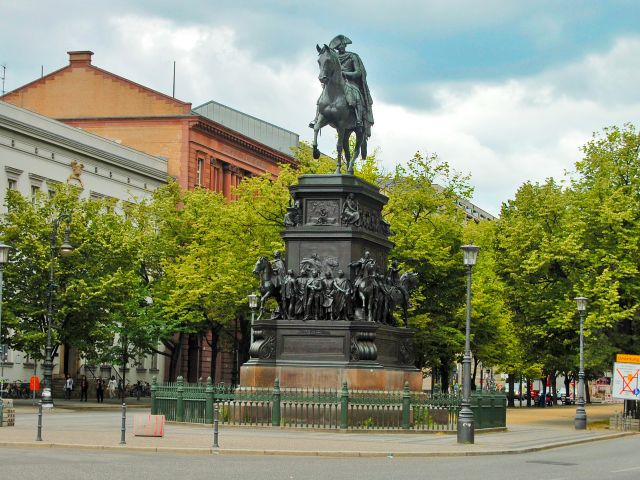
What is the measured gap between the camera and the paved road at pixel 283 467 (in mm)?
20469

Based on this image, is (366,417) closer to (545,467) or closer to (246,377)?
(246,377)

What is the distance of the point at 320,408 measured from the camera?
111 feet

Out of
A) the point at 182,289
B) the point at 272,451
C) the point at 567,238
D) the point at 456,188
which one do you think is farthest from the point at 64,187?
the point at 272,451

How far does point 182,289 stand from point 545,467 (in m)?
45.0

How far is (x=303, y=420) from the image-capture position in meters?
33.8

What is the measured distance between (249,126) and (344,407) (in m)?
81.3

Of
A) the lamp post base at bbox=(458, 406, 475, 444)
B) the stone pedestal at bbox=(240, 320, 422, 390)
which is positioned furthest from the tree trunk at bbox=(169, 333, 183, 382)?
the lamp post base at bbox=(458, 406, 475, 444)

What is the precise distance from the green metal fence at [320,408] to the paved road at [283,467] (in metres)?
6.40

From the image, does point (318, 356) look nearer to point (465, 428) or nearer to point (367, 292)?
point (367, 292)

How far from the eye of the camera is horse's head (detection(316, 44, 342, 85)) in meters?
37.1

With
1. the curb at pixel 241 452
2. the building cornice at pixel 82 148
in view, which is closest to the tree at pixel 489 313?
the building cornice at pixel 82 148

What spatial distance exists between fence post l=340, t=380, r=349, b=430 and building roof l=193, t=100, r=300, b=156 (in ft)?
246

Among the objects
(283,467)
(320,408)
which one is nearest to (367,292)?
(320,408)

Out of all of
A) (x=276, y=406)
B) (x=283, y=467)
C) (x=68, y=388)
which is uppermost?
(x=276, y=406)
